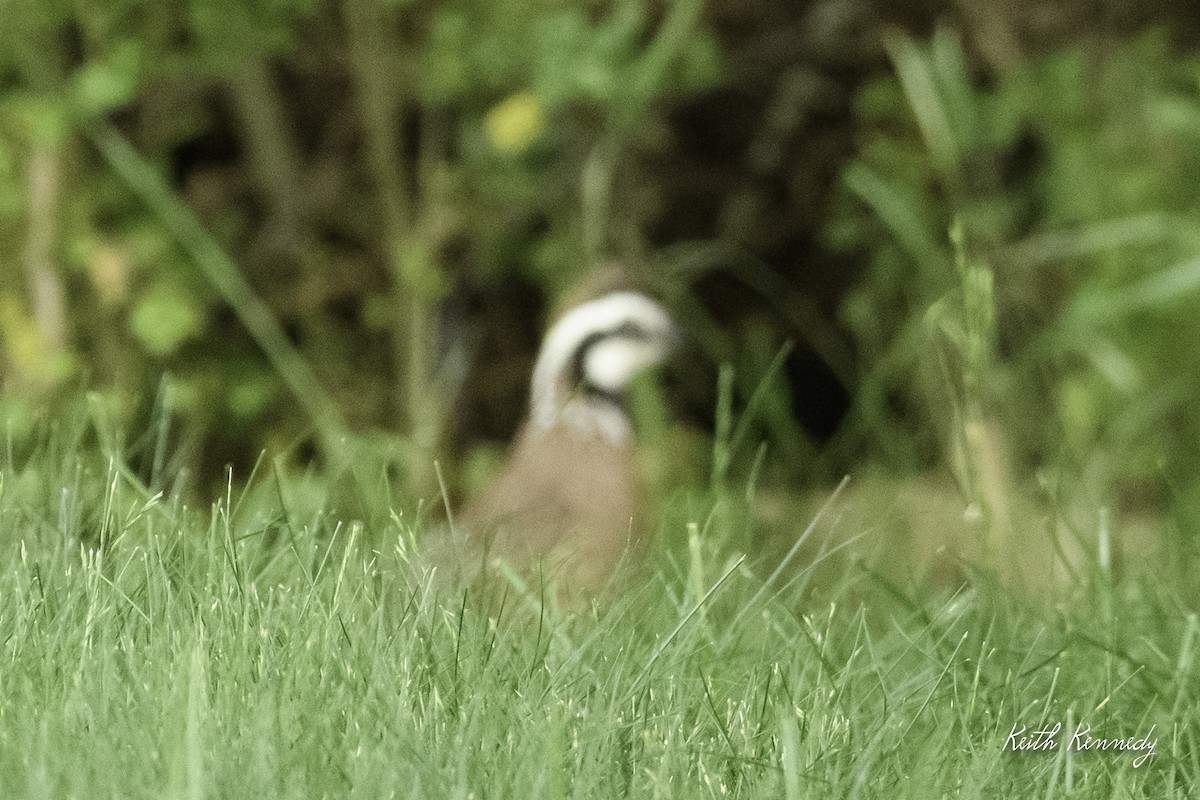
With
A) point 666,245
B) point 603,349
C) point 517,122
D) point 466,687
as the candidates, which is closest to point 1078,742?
point 466,687

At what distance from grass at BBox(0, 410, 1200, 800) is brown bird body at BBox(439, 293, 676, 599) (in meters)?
0.74

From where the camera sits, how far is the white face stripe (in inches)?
186

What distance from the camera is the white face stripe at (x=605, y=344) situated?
15.5 feet

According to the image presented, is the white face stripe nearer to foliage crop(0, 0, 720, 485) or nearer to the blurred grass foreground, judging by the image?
the blurred grass foreground

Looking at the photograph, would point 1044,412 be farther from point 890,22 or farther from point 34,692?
point 34,692

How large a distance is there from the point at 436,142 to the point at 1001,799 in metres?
4.53

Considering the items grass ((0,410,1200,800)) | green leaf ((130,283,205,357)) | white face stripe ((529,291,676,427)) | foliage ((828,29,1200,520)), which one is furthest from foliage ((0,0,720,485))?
grass ((0,410,1200,800))

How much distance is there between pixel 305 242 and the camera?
5.93m

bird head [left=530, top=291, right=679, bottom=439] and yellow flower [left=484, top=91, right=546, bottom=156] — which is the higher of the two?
yellow flower [left=484, top=91, right=546, bottom=156]

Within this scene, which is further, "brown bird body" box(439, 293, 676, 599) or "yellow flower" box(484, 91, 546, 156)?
"yellow flower" box(484, 91, 546, 156)

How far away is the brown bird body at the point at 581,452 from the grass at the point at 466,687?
0.74m

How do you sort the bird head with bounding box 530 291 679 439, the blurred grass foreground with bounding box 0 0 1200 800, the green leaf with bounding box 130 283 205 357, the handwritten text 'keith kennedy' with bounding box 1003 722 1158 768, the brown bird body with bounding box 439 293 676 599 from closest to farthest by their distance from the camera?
the handwritten text 'keith kennedy' with bounding box 1003 722 1158 768
the brown bird body with bounding box 439 293 676 599
the bird head with bounding box 530 291 679 439
the blurred grass foreground with bounding box 0 0 1200 800
the green leaf with bounding box 130 283 205 357

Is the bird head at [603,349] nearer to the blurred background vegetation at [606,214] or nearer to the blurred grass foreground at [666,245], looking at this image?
the blurred grass foreground at [666,245]

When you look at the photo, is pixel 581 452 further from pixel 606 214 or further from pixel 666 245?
pixel 666 245
